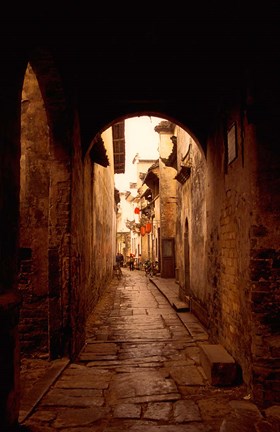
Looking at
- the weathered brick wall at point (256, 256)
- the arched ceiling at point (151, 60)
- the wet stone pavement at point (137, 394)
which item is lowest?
the wet stone pavement at point (137, 394)

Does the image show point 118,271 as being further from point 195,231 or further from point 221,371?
point 221,371

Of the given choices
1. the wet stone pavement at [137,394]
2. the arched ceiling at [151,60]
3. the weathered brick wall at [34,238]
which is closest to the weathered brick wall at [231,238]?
the wet stone pavement at [137,394]

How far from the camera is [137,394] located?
4168mm

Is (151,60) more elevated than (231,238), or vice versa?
(151,60)

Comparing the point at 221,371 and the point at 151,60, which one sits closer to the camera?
the point at 221,371

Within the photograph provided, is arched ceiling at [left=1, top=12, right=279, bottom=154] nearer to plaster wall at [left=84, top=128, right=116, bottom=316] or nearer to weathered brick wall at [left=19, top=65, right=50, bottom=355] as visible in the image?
weathered brick wall at [left=19, top=65, right=50, bottom=355]

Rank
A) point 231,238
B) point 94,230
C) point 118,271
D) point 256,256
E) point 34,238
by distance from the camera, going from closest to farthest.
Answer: point 256,256
point 231,238
point 34,238
point 94,230
point 118,271

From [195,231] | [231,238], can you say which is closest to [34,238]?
[231,238]

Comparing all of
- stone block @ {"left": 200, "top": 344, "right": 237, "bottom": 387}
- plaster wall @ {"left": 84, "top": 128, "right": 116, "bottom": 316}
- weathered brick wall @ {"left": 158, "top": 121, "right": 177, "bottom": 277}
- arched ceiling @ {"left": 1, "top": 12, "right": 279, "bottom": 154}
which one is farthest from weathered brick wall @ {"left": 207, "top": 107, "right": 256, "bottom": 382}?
weathered brick wall @ {"left": 158, "top": 121, "right": 177, "bottom": 277}

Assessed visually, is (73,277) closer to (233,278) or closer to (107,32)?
(233,278)

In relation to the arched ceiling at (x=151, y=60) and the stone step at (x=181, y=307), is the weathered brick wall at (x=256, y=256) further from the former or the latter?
the stone step at (x=181, y=307)

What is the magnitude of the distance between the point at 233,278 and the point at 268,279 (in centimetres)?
97

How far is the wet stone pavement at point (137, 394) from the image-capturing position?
340cm

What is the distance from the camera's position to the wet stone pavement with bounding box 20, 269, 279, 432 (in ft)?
11.2
